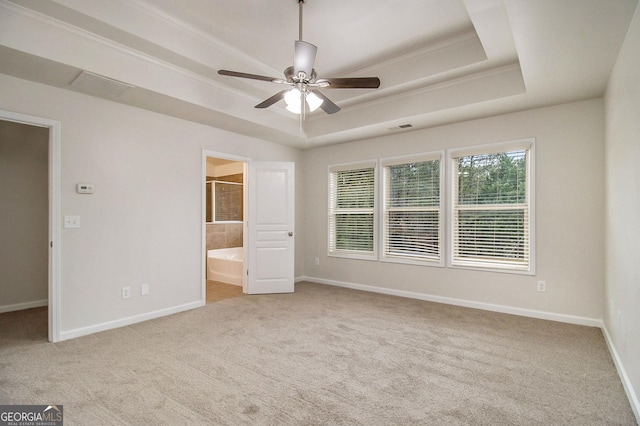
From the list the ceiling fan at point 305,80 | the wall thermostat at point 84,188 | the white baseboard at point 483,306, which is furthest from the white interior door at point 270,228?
the wall thermostat at point 84,188

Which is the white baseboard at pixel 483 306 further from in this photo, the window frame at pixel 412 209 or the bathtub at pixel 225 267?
the bathtub at pixel 225 267

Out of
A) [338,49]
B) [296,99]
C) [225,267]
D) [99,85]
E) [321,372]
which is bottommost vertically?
[321,372]

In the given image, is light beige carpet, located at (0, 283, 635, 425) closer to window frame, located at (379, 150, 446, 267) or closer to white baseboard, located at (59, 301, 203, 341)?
white baseboard, located at (59, 301, 203, 341)

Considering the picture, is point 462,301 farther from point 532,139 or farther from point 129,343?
point 129,343

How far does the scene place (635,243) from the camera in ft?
6.69

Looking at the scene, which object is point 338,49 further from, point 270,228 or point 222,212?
point 222,212

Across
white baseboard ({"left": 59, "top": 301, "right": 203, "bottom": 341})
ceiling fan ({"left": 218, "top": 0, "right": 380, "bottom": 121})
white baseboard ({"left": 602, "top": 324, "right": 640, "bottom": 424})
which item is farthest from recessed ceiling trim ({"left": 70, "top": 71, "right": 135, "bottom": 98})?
white baseboard ({"left": 602, "top": 324, "right": 640, "bottom": 424})

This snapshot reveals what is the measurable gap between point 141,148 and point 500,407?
4.14 meters

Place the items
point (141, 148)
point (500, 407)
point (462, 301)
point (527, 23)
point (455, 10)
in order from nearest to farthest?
point (500, 407) < point (527, 23) < point (455, 10) < point (141, 148) < point (462, 301)

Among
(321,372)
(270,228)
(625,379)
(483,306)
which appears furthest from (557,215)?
(270,228)

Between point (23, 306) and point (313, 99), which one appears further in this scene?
point (23, 306)

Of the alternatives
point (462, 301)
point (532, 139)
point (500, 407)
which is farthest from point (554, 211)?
point (500, 407)

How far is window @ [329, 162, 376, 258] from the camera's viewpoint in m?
5.29

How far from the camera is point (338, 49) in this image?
3.38 metres
